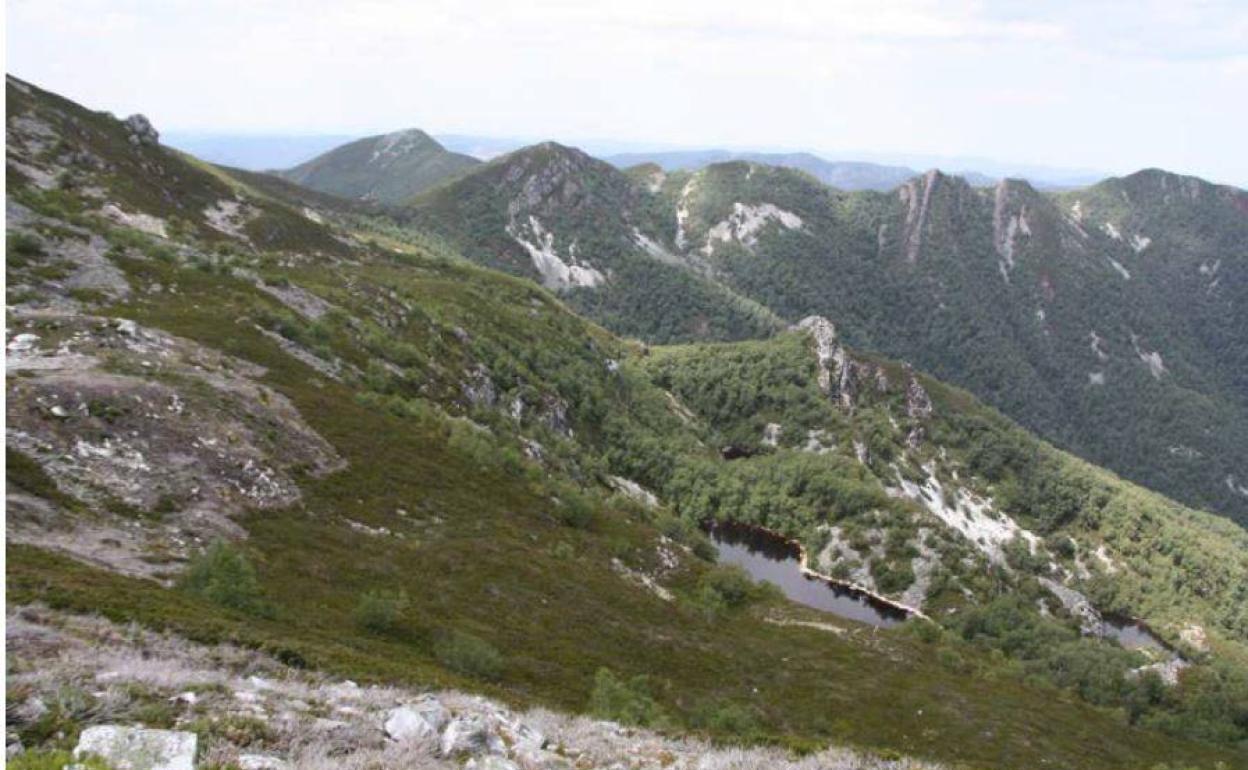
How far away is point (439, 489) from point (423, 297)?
86.2 meters

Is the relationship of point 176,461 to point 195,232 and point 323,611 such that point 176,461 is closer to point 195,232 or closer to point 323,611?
point 323,611

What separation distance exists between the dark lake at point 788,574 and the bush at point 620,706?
7559 centimetres

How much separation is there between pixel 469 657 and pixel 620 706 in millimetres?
6713

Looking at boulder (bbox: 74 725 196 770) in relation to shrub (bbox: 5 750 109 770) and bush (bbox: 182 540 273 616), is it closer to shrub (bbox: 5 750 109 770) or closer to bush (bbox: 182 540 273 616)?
shrub (bbox: 5 750 109 770)

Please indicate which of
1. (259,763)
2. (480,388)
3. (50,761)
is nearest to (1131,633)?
(480,388)

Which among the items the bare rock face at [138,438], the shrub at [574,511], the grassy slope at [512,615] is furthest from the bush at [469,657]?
the shrub at [574,511]

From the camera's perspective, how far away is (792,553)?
5630 inches

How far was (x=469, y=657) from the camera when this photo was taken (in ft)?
109

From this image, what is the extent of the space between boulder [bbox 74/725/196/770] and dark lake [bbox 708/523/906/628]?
98883mm

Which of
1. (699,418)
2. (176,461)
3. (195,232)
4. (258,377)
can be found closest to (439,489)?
(258,377)

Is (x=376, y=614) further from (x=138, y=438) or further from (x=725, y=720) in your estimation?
(x=725, y=720)

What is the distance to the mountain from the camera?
21.5 meters

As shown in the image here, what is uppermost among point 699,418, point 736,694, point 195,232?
point 195,232

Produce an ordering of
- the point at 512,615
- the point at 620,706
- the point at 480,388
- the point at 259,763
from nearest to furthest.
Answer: the point at 259,763
the point at 620,706
the point at 512,615
the point at 480,388
